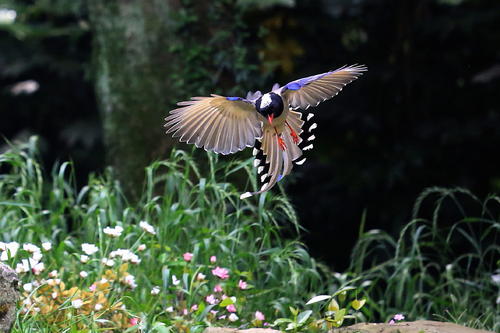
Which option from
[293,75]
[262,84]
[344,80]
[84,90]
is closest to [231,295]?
[344,80]

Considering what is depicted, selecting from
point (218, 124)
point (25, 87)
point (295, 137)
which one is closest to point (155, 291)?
point (218, 124)

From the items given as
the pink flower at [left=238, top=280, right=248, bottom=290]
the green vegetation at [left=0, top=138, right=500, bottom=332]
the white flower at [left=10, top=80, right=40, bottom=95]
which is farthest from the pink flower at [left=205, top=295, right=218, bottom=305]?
the white flower at [left=10, top=80, right=40, bottom=95]

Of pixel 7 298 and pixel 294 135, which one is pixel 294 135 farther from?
pixel 7 298

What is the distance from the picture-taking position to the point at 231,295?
3352 mm

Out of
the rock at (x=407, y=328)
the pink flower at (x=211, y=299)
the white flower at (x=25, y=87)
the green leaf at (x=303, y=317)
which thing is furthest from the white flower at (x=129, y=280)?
the white flower at (x=25, y=87)

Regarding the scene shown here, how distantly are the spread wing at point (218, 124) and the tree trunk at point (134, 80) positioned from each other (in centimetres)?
230

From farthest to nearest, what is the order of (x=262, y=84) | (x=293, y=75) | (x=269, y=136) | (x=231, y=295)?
(x=293, y=75) → (x=262, y=84) → (x=231, y=295) → (x=269, y=136)

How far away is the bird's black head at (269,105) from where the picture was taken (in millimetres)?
2650

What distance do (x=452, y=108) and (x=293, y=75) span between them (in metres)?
1.52

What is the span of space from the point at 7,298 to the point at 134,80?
3089 millimetres

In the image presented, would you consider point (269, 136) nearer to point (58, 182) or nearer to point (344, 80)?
point (344, 80)

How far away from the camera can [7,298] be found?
8.07 ft

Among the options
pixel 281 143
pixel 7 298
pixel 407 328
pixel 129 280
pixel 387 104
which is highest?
pixel 281 143

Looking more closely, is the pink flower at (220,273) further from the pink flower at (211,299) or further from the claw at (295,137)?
the claw at (295,137)
